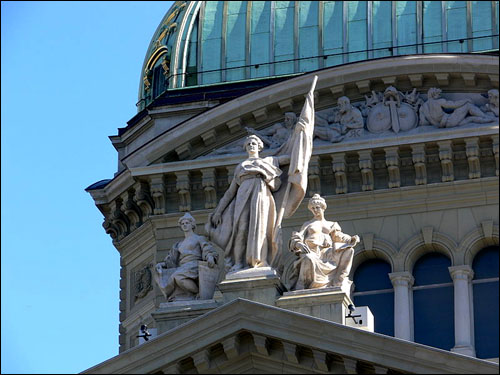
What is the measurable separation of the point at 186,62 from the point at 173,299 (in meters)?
18.1

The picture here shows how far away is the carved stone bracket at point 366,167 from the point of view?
2208 inches

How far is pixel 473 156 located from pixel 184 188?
6.95m

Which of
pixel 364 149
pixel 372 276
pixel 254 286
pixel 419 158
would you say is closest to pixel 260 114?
pixel 364 149

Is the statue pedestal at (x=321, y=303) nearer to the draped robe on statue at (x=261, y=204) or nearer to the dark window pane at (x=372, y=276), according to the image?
the draped robe on statue at (x=261, y=204)

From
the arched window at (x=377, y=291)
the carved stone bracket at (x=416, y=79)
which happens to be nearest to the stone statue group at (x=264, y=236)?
the arched window at (x=377, y=291)

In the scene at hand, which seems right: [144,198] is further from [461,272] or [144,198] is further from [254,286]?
[254,286]

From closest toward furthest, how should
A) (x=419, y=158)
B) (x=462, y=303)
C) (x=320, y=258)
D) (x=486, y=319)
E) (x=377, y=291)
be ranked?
(x=320, y=258) → (x=486, y=319) → (x=462, y=303) → (x=419, y=158) → (x=377, y=291)

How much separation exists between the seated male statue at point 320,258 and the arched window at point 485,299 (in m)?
11.6

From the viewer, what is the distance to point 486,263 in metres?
55.5

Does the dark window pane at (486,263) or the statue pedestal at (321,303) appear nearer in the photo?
the statue pedestal at (321,303)

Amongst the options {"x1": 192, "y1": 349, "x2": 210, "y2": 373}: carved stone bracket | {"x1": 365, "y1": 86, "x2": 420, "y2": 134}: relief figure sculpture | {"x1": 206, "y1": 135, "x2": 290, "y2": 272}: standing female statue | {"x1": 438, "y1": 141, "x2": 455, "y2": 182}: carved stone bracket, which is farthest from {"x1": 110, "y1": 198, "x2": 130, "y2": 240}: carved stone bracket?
{"x1": 192, "y1": 349, "x2": 210, "y2": 373}: carved stone bracket

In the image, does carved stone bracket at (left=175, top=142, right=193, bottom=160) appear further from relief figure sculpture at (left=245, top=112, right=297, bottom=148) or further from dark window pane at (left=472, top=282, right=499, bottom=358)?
dark window pane at (left=472, top=282, right=499, bottom=358)

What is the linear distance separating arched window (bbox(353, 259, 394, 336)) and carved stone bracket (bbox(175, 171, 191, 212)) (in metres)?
4.40

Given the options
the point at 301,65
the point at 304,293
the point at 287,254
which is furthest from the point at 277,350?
the point at 301,65
